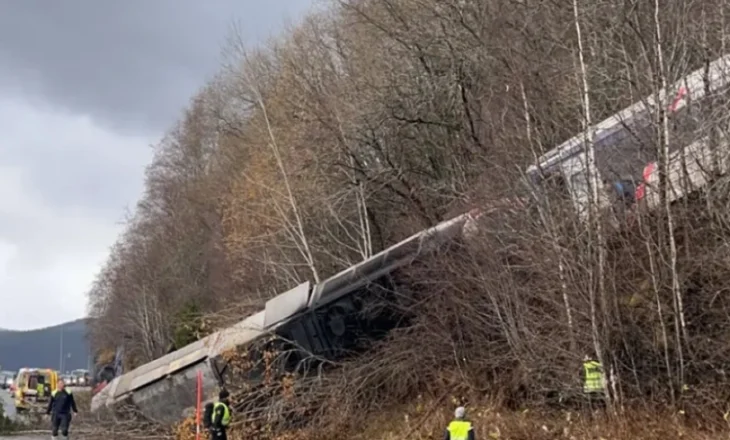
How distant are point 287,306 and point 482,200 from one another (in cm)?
476

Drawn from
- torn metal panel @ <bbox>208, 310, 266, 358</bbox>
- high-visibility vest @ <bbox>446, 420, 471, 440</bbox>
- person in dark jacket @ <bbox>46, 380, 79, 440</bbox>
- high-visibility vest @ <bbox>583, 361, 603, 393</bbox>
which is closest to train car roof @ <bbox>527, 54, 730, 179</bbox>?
high-visibility vest @ <bbox>583, 361, 603, 393</bbox>

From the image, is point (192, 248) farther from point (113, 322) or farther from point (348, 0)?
point (348, 0)

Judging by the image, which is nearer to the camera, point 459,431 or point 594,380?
point 459,431

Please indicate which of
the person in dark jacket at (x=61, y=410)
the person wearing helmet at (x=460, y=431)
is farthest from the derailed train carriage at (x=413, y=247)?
the person wearing helmet at (x=460, y=431)

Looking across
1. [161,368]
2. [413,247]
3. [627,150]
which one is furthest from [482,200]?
[161,368]

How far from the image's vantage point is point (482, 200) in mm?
16812

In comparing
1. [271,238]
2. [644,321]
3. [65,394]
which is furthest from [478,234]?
[271,238]

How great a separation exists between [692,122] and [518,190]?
3022 millimetres

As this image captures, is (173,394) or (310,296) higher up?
(310,296)

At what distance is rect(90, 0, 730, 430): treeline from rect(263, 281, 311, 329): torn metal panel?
1588 mm

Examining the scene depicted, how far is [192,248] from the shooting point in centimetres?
A: 5562

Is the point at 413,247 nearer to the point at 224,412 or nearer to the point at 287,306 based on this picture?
the point at 287,306

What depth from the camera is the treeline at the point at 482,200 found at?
1424 centimetres

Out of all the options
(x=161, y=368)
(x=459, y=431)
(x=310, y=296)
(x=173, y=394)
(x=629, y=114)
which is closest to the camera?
(x=459, y=431)
